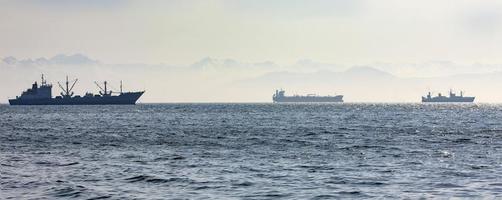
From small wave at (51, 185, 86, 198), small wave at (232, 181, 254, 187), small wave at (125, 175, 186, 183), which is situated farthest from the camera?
small wave at (125, 175, 186, 183)

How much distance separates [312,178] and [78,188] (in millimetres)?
12665

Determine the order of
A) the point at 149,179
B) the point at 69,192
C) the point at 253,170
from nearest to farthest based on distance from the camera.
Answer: the point at 69,192
the point at 149,179
the point at 253,170

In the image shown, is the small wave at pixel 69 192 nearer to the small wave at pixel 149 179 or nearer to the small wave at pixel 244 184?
the small wave at pixel 149 179

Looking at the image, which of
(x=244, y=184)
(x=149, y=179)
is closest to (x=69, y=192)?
(x=149, y=179)

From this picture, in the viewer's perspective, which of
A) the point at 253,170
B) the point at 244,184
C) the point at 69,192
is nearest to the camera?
the point at 69,192

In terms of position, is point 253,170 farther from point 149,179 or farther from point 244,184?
point 149,179

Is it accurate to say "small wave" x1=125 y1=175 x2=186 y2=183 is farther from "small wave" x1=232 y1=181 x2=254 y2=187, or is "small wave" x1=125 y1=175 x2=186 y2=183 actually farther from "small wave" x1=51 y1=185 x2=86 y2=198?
"small wave" x1=232 y1=181 x2=254 y2=187

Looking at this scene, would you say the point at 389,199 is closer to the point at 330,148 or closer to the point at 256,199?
the point at 256,199

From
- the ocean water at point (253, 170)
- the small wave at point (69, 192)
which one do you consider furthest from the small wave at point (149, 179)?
the small wave at point (69, 192)

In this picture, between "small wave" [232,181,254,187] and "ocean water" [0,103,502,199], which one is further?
"small wave" [232,181,254,187]

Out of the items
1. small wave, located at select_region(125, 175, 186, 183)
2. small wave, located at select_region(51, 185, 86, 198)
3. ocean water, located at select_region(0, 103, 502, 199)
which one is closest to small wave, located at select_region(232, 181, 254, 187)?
ocean water, located at select_region(0, 103, 502, 199)

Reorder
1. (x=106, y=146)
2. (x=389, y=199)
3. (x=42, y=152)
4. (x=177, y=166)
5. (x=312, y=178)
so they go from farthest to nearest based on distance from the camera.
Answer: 1. (x=106, y=146)
2. (x=42, y=152)
3. (x=177, y=166)
4. (x=312, y=178)
5. (x=389, y=199)

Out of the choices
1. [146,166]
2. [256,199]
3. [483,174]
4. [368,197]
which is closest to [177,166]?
[146,166]

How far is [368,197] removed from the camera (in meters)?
28.9
